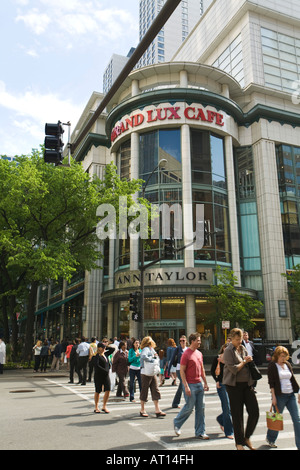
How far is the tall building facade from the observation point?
27344mm

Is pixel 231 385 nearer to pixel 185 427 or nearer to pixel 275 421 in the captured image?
pixel 275 421

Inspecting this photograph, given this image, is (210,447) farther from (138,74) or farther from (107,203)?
(138,74)

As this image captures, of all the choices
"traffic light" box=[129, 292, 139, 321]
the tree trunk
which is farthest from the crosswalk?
the tree trunk

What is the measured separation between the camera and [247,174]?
32.8m

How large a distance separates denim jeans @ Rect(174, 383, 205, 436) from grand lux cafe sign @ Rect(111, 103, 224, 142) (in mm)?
25486

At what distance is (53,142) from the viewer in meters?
7.21

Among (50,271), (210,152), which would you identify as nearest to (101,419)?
(50,271)

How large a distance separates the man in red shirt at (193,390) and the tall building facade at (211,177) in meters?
17.6

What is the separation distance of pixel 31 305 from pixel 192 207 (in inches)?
519

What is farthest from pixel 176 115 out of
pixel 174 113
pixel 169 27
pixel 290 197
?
pixel 169 27

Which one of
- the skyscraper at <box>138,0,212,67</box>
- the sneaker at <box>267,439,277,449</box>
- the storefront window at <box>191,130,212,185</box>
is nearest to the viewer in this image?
the sneaker at <box>267,439,277,449</box>

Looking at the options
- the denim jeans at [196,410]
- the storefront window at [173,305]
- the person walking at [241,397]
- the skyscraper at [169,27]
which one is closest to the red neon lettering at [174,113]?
the storefront window at [173,305]

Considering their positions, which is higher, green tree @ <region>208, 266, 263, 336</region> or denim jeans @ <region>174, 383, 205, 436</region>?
green tree @ <region>208, 266, 263, 336</region>

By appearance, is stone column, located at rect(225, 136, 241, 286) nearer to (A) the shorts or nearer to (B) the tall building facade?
(B) the tall building facade
